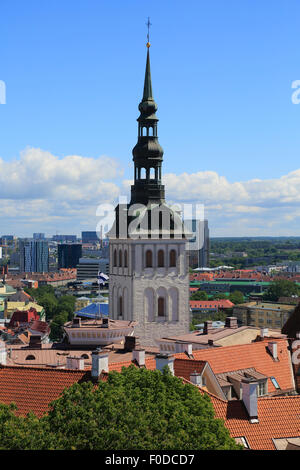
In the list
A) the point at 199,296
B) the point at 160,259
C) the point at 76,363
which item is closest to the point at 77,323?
the point at 160,259

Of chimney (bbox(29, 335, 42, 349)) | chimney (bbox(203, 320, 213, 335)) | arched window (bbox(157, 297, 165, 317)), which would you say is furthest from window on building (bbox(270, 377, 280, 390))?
arched window (bbox(157, 297, 165, 317))

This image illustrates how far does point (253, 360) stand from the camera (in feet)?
151

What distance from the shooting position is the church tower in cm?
6444

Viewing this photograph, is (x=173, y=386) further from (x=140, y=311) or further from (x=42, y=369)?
(x=140, y=311)

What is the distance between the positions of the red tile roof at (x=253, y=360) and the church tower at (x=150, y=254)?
17753 millimetres

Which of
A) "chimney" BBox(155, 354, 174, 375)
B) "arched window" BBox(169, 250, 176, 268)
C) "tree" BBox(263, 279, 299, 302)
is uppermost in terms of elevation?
"arched window" BBox(169, 250, 176, 268)

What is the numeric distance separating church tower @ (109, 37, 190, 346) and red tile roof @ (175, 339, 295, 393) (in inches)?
699

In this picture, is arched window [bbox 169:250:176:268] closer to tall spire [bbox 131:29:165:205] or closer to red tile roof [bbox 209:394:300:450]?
tall spire [bbox 131:29:165:205]

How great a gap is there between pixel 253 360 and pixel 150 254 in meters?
20.4

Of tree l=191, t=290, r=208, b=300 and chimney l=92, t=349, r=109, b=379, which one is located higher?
chimney l=92, t=349, r=109, b=379

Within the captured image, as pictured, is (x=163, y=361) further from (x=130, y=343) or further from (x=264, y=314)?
(x=264, y=314)

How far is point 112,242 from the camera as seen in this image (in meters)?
67.1
